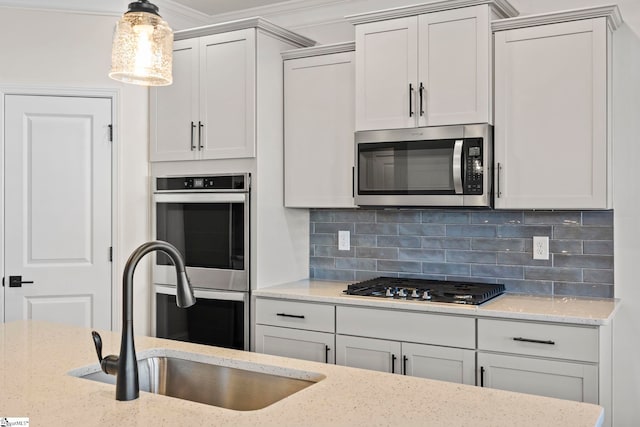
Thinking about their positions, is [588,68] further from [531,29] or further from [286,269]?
[286,269]

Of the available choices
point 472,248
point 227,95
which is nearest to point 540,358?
point 472,248

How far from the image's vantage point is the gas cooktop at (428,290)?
303cm

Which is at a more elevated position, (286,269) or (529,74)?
(529,74)

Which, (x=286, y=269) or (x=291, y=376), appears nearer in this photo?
(x=291, y=376)

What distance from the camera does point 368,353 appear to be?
10.4 feet

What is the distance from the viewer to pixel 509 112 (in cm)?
311

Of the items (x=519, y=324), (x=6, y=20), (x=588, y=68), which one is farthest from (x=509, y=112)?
(x=6, y=20)

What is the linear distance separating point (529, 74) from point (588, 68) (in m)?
0.27

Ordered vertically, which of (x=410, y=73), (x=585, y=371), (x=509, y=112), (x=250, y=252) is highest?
(x=410, y=73)

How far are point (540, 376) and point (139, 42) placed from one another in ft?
7.07

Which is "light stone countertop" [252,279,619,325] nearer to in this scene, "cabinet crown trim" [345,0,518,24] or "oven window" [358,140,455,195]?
"oven window" [358,140,455,195]

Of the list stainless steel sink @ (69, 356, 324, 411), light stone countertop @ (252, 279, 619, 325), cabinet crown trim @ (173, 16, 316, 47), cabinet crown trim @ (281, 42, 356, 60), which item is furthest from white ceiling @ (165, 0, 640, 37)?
stainless steel sink @ (69, 356, 324, 411)

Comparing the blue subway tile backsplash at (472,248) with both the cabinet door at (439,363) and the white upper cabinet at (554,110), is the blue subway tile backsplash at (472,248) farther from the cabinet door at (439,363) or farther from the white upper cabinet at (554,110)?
the cabinet door at (439,363)

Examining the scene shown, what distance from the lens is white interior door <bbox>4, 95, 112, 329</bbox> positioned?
12.3 feet
